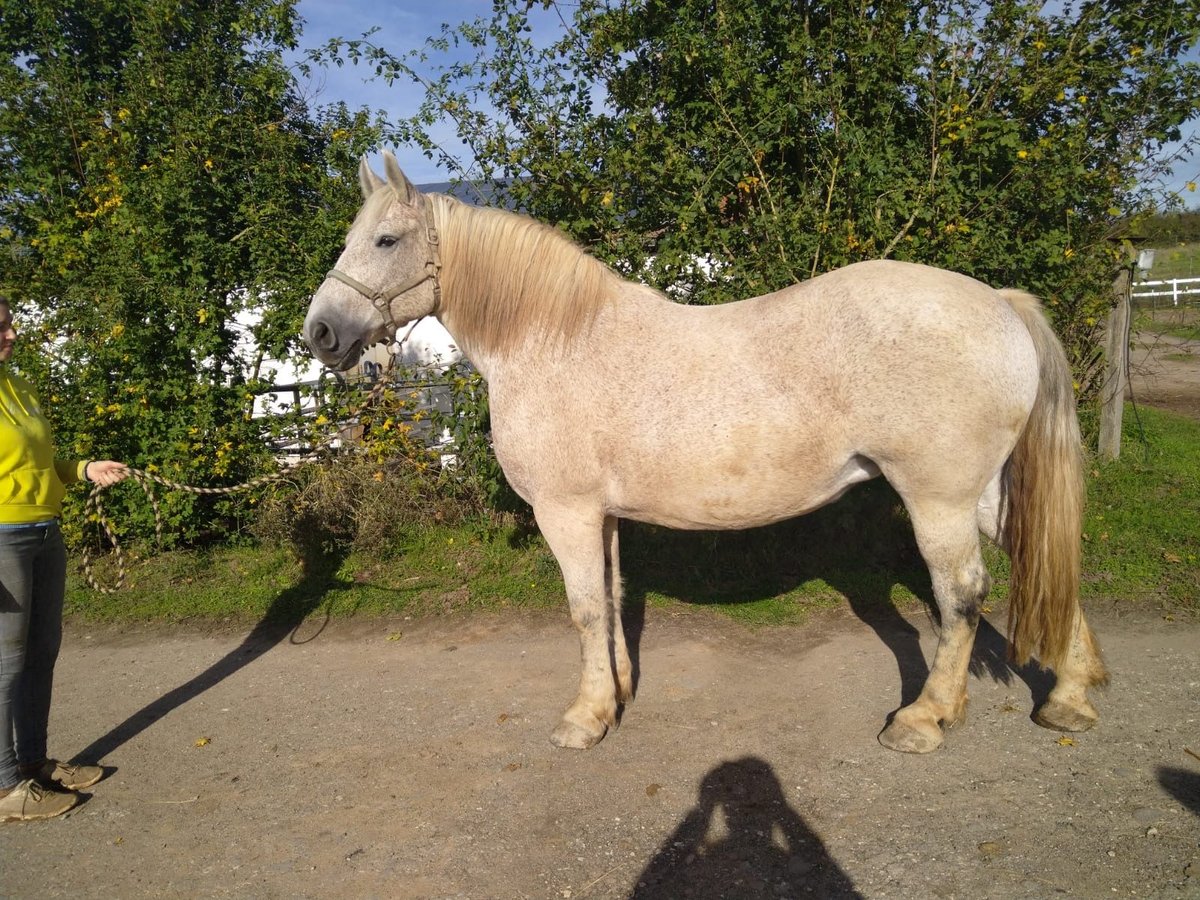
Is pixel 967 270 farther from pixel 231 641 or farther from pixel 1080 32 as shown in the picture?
pixel 231 641

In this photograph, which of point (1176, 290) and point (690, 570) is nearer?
point (690, 570)

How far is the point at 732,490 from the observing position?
3.14 m

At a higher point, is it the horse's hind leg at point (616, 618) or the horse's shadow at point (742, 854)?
the horse's hind leg at point (616, 618)

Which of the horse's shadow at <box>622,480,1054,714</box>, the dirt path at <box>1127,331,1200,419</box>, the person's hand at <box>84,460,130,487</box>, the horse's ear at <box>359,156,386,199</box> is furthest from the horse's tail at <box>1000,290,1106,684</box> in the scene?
the dirt path at <box>1127,331,1200,419</box>

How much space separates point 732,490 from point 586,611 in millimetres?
929

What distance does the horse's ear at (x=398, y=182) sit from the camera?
317cm

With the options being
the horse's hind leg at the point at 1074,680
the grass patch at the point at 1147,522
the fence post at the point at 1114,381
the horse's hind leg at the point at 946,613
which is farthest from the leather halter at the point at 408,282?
the fence post at the point at 1114,381

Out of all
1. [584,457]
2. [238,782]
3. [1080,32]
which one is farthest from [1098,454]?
[238,782]

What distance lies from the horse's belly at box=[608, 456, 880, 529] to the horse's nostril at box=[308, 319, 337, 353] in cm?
139

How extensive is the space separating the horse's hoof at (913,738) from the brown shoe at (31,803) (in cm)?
358

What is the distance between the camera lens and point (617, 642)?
3.98m

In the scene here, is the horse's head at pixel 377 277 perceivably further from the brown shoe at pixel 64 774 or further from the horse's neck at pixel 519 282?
the brown shoe at pixel 64 774

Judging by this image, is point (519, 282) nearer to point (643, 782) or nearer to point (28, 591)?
point (643, 782)

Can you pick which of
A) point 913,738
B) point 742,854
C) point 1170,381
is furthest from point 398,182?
point 1170,381
